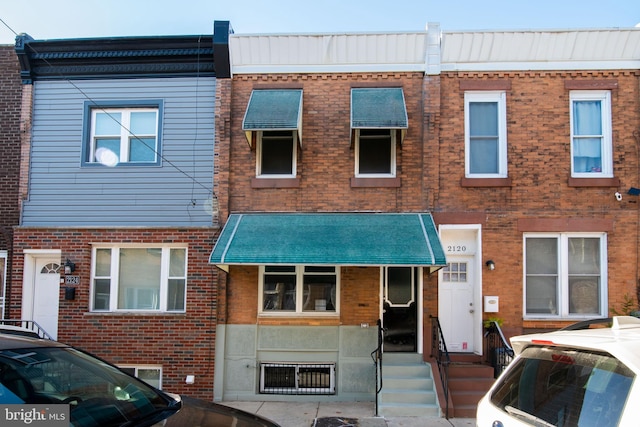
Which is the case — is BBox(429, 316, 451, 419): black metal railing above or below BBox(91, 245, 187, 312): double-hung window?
below

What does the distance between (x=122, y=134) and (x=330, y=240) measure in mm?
5025

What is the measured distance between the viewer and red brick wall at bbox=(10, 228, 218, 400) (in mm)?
8828

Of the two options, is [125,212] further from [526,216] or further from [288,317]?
[526,216]

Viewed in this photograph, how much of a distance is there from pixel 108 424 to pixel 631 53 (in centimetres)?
1072

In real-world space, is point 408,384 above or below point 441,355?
below

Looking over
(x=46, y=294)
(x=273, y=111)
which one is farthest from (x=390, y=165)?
(x=46, y=294)

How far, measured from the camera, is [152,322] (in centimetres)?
893

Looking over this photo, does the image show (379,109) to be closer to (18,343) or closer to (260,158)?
(260,158)

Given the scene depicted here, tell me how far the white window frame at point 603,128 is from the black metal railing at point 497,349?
3.42m

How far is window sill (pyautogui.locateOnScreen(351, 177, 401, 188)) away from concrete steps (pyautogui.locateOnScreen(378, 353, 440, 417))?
3.28m

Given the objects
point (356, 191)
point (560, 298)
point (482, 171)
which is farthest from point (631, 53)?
point (356, 191)

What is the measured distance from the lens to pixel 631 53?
9.10 meters

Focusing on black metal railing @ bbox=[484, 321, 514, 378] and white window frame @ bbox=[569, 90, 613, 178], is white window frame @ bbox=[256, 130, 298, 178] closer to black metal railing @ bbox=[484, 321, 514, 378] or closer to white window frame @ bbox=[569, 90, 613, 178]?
black metal railing @ bbox=[484, 321, 514, 378]

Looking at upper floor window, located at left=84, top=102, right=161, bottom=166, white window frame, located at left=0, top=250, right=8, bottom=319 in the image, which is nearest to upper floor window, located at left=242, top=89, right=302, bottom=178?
upper floor window, located at left=84, top=102, right=161, bottom=166
